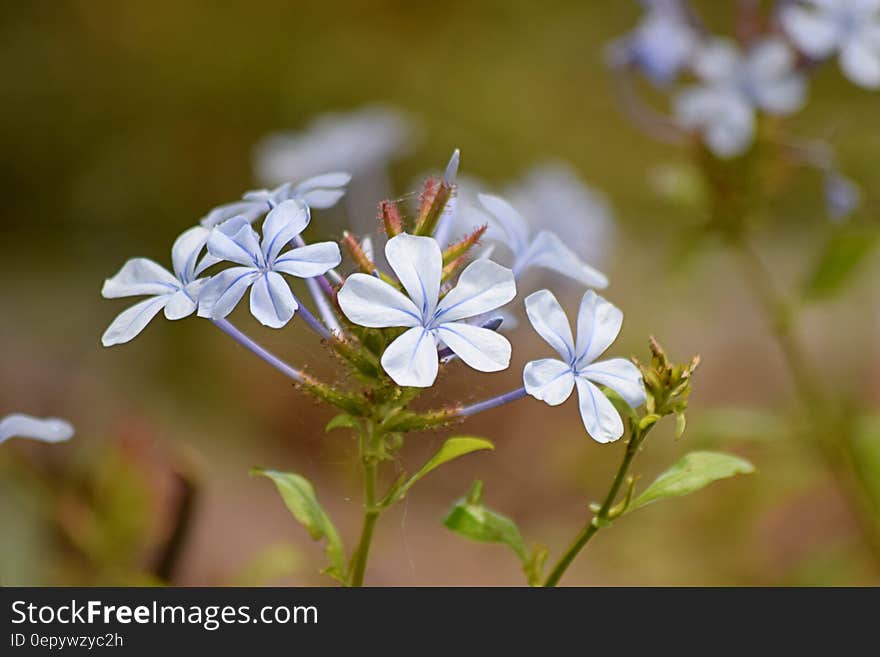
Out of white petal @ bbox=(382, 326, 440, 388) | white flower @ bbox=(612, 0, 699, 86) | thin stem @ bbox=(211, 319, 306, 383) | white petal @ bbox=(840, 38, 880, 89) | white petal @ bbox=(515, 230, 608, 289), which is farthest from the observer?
white flower @ bbox=(612, 0, 699, 86)

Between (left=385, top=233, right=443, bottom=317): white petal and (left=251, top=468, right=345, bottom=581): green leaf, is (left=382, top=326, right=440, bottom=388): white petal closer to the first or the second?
(left=385, top=233, right=443, bottom=317): white petal

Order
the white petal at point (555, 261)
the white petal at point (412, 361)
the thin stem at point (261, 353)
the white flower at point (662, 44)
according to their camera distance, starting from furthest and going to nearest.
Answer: the white flower at point (662, 44), the white petal at point (555, 261), the thin stem at point (261, 353), the white petal at point (412, 361)

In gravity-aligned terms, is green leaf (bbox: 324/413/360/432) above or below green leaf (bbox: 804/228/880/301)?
below

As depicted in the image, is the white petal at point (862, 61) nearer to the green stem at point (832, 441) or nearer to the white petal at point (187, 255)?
the green stem at point (832, 441)

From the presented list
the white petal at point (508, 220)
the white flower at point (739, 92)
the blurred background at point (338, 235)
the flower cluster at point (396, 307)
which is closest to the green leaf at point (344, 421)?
the flower cluster at point (396, 307)

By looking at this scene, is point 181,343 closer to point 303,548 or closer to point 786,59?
point 303,548

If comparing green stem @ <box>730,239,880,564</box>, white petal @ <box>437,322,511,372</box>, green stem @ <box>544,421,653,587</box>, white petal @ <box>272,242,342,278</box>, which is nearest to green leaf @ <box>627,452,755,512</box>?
green stem @ <box>544,421,653,587</box>

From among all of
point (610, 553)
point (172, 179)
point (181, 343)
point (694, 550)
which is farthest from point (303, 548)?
point (172, 179)

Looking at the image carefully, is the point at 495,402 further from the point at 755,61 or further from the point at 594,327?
the point at 755,61

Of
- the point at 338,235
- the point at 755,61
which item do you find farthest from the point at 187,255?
the point at 755,61
